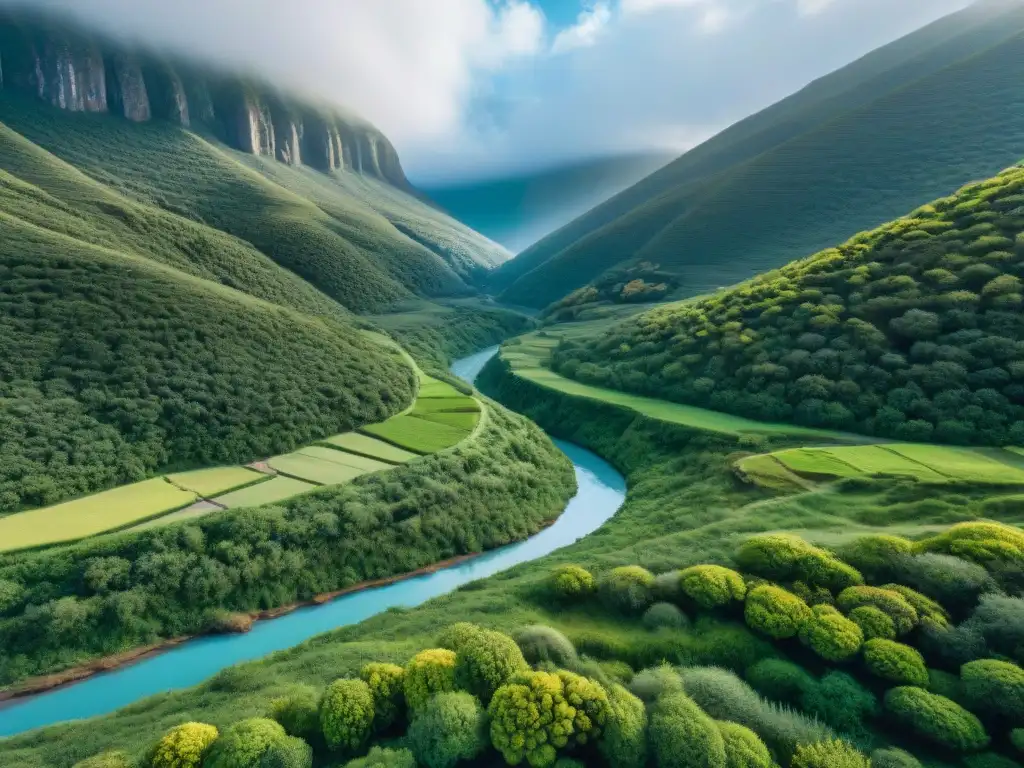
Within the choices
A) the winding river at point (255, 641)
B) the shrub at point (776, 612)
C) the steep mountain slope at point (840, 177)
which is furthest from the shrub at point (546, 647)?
the steep mountain slope at point (840, 177)

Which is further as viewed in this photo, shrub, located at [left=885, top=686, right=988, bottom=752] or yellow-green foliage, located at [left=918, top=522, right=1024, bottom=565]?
yellow-green foliage, located at [left=918, top=522, right=1024, bottom=565]

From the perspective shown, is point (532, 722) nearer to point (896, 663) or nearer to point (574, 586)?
point (574, 586)

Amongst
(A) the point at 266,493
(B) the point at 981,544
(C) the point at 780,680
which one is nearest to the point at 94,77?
(A) the point at 266,493

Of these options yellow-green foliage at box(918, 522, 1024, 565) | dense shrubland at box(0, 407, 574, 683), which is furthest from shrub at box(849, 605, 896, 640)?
dense shrubland at box(0, 407, 574, 683)

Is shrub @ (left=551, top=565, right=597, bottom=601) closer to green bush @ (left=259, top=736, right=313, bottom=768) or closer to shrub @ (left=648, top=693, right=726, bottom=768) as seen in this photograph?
shrub @ (left=648, top=693, right=726, bottom=768)

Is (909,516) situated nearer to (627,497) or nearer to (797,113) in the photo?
(627,497)

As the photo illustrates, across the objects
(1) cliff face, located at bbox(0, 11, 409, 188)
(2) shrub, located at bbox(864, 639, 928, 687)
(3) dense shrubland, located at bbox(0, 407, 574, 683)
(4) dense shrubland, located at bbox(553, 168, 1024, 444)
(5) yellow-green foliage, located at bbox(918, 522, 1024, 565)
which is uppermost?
(1) cliff face, located at bbox(0, 11, 409, 188)

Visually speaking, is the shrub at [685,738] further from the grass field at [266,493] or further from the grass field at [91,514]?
the grass field at [91,514]
